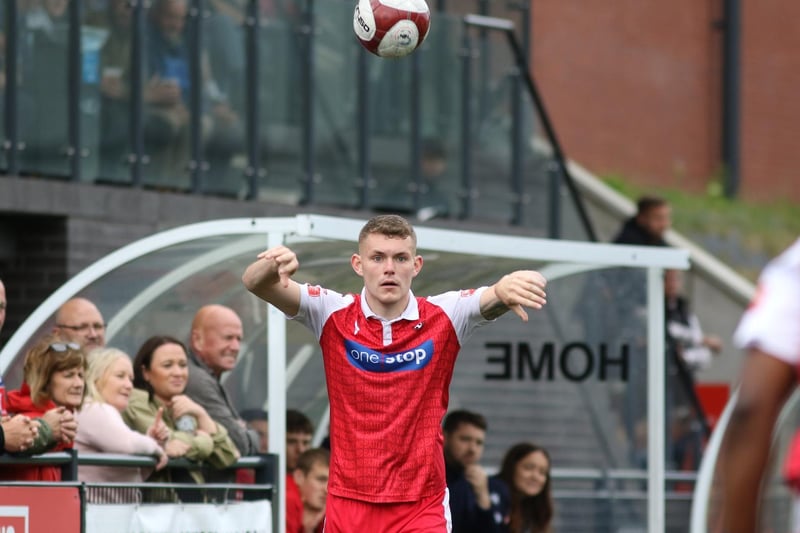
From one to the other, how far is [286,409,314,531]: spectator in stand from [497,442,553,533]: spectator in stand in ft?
4.96

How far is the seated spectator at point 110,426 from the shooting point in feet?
29.2

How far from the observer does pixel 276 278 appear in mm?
7453

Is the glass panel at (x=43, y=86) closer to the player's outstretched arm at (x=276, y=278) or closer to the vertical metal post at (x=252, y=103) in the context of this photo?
the vertical metal post at (x=252, y=103)

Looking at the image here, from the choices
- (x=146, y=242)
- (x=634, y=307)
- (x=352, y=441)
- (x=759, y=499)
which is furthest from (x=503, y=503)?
(x=759, y=499)

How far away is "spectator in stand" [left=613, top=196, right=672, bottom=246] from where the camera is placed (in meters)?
15.6

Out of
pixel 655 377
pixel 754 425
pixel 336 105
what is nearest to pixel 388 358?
pixel 754 425

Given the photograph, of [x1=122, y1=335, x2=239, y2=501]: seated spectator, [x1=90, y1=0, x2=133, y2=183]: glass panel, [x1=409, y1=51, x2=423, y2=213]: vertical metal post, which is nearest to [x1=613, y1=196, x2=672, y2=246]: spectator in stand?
[x1=409, y1=51, x2=423, y2=213]: vertical metal post

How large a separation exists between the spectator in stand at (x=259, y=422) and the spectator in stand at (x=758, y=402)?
252 inches

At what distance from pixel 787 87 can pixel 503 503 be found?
56.2 ft

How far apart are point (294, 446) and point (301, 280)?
3.31ft

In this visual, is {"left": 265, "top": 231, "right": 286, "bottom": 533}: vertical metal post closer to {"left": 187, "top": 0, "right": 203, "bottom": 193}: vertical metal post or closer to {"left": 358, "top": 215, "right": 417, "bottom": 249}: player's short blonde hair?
{"left": 358, "top": 215, "right": 417, "bottom": 249}: player's short blonde hair

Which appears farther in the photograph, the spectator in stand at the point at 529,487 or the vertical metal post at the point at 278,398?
the spectator in stand at the point at 529,487

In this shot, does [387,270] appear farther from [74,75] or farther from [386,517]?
[74,75]

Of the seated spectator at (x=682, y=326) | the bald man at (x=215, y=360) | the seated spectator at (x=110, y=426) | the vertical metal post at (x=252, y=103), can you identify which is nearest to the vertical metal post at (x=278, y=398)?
the bald man at (x=215, y=360)
